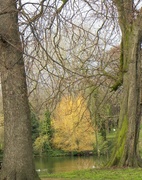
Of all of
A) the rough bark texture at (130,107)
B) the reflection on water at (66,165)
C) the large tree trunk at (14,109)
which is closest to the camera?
the large tree trunk at (14,109)

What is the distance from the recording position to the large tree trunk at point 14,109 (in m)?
7.56

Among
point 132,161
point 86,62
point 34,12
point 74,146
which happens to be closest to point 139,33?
point 86,62

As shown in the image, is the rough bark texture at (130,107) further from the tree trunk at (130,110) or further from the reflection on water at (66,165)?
the reflection on water at (66,165)

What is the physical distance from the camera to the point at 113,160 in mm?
12672

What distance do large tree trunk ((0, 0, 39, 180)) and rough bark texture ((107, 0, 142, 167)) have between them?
5.45 m

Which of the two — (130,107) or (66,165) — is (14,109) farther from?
(66,165)

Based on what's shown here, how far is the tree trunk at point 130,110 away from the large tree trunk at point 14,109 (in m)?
5.45

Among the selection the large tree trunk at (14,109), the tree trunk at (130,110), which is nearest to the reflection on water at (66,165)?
the tree trunk at (130,110)

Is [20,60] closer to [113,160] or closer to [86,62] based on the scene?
[113,160]

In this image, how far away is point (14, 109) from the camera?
301 inches

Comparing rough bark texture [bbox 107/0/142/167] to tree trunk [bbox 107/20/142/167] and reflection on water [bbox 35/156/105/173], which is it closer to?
tree trunk [bbox 107/20/142/167]

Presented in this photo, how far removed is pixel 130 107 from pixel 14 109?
20.3 feet

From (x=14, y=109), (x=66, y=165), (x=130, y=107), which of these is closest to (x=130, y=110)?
(x=130, y=107)

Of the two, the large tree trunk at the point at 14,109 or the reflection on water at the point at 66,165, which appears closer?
the large tree trunk at the point at 14,109
